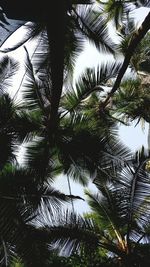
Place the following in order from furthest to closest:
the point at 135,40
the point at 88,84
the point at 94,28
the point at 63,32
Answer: the point at 94,28, the point at 88,84, the point at 135,40, the point at 63,32

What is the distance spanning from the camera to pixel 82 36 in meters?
8.68

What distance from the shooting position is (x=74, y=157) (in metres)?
7.71

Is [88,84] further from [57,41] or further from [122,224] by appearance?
[57,41]

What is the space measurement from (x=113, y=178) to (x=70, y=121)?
4.63 ft

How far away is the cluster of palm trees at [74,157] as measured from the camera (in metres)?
6.38

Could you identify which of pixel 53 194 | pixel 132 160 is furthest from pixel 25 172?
pixel 132 160

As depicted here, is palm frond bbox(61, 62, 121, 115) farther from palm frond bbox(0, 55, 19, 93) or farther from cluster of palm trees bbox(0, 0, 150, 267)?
palm frond bbox(0, 55, 19, 93)

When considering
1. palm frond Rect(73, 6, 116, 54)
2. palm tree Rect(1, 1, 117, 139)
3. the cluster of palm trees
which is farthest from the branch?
palm frond Rect(73, 6, 116, 54)

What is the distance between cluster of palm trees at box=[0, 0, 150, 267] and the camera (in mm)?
6375

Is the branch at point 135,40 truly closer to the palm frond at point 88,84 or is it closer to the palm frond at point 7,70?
the palm frond at point 88,84

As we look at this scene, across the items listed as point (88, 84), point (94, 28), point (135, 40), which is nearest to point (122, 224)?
point (88, 84)

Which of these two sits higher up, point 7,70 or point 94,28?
point 94,28

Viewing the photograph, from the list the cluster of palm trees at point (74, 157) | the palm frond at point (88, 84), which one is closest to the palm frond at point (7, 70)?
the cluster of palm trees at point (74, 157)

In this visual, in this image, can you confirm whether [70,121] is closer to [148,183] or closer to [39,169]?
[39,169]
